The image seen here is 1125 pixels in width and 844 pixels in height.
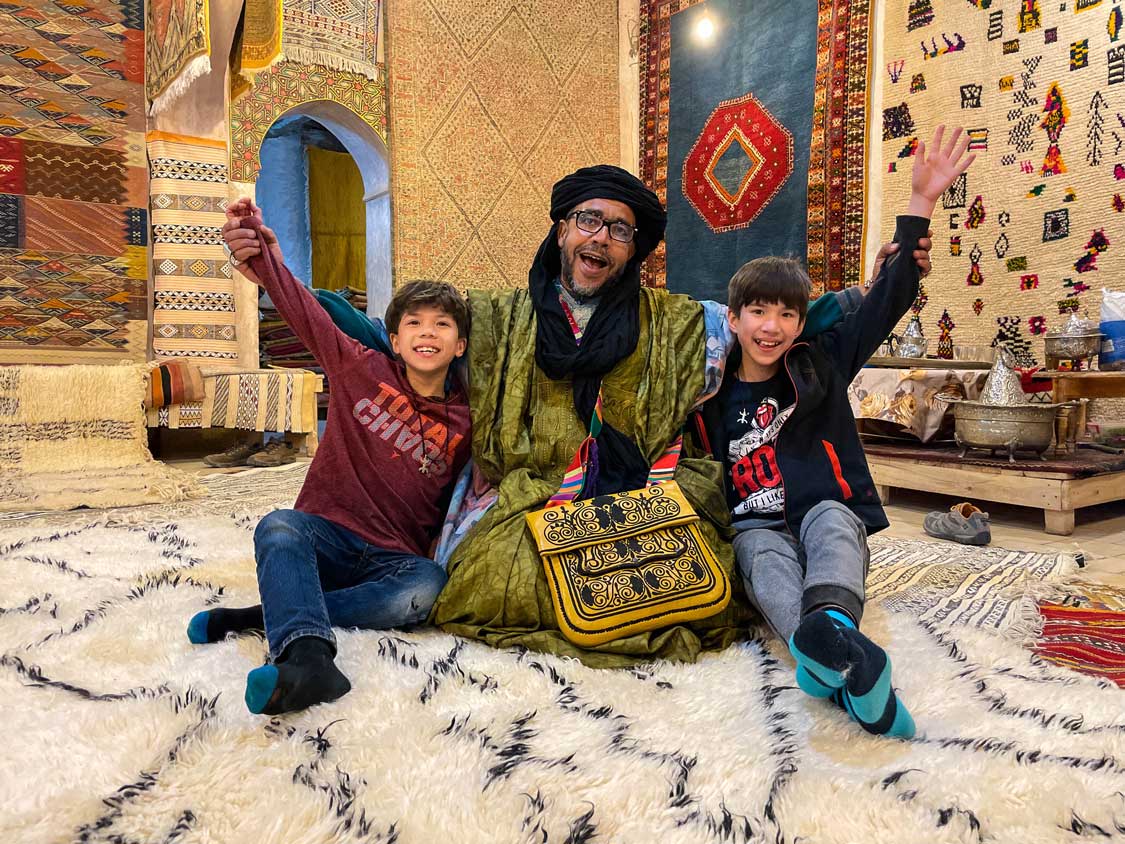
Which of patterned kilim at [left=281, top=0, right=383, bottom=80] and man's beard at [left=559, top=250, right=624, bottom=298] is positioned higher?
patterned kilim at [left=281, top=0, right=383, bottom=80]

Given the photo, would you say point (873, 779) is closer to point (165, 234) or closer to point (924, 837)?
point (924, 837)

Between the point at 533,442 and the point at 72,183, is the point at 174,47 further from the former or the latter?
the point at 533,442

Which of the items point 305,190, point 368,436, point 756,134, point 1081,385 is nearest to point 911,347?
point 1081,385

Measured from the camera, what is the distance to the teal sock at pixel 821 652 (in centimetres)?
109

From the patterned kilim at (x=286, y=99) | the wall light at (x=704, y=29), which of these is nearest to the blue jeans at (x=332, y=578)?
the patterned kilim at (x=286, y=99)

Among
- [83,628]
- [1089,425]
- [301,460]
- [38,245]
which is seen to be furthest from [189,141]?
[1089,425]

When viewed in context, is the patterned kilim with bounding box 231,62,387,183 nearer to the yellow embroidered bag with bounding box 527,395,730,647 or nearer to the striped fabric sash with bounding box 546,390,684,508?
the striped fabric sash with bounding box 546,390,684,508

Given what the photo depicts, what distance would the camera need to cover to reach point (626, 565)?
1446 mm

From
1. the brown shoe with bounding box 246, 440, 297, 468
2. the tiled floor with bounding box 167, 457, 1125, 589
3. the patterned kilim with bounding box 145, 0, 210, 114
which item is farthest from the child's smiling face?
the patterned kilim with bounding box 145, 0, 210, 114

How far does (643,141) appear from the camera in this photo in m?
6.27

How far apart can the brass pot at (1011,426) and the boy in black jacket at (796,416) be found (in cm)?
168

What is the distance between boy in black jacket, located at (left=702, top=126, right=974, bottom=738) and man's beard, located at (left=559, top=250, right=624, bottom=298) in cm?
28

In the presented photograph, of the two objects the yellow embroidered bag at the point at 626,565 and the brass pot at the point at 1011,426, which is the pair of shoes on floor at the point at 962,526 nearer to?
the brass pot at the point at 1011,426

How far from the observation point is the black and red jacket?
62.4 inches
